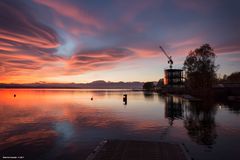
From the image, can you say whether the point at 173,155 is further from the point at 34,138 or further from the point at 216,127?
the point at 216,127

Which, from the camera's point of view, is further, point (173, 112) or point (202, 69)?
point (202, 69)

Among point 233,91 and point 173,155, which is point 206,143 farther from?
point 233,91

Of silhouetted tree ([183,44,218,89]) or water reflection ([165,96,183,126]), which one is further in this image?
silhouetted tree ([183,44,218,89])

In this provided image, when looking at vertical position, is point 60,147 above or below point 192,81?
below

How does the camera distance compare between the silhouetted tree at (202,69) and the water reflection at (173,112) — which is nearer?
the water reflection at (173,112)

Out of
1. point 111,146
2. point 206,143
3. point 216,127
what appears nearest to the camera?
point 111,146

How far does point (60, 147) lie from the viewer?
98.8 ft

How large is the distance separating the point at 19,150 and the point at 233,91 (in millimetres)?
119673

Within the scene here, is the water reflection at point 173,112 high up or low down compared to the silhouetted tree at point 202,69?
down

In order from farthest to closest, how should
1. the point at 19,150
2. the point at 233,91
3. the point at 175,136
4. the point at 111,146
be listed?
the point at 233,91 → the point at 175,136 → the point at 19,150 → the point at 111,146

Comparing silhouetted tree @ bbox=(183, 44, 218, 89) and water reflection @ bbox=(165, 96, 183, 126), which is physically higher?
silhouetted tree @ bbox=(183, 44, 218, 89)

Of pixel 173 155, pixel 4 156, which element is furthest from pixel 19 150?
pixel 173 155

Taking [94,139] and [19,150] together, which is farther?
[94,139]

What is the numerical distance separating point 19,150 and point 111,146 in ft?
37.9
